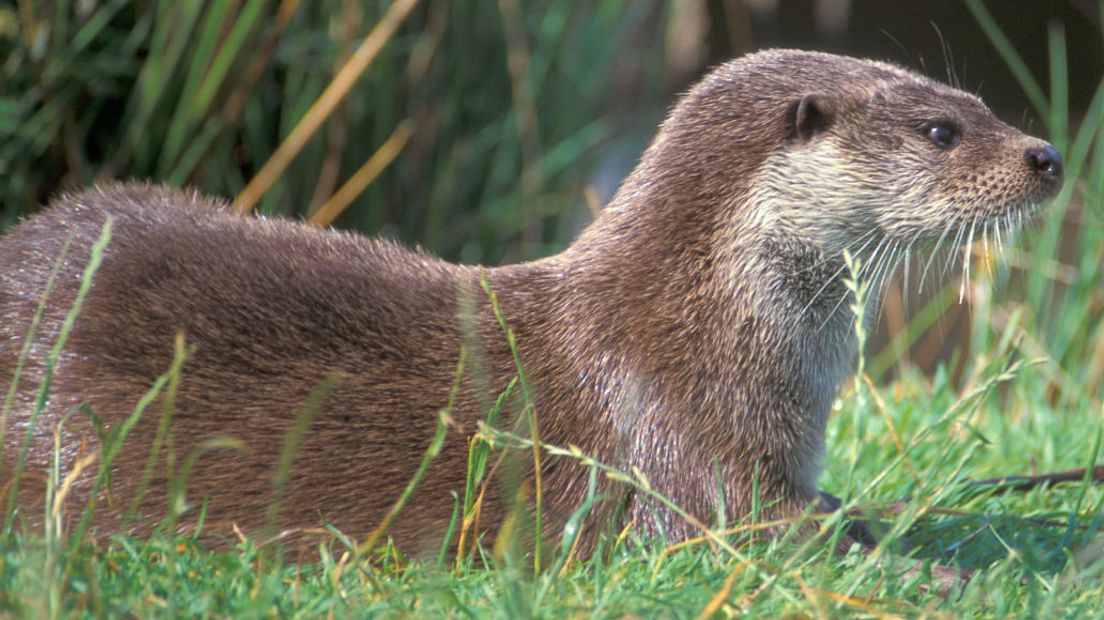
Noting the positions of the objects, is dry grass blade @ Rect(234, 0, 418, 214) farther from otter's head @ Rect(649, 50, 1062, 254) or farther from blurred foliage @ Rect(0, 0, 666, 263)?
Result: otter's head @ Rect(649, 50, 1062, 254)

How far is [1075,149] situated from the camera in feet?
13.7

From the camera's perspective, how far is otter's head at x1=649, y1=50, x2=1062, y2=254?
8.79 ft

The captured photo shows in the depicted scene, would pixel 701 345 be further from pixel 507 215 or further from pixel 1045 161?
pixel 507 215

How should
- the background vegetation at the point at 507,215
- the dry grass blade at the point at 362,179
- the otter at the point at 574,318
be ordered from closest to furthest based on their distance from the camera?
the background vegetation at the point at 507,215
the otter at the point at 574,318
the dry grass blade at the point at 362,179

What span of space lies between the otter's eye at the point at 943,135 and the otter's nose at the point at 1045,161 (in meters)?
0.13

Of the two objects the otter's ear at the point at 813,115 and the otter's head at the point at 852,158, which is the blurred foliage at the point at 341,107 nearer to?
the otter's head at the point at 852,158

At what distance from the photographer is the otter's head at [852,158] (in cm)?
268

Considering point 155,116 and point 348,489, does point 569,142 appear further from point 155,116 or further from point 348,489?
point 348,489

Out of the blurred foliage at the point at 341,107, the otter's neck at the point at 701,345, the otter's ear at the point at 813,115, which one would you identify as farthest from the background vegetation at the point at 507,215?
the otter's ear at the point at 813,115

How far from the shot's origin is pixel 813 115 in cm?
272

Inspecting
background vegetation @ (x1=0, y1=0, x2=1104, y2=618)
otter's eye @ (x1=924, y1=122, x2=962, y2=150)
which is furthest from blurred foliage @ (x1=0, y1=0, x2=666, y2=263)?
otter's eye @ (x1=924, y1=122, x2=962, y2=150)

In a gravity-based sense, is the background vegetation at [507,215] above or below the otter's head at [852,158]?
below

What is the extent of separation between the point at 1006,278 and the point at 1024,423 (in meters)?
0.94

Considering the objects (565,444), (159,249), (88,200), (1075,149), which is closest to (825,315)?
(565,444)
